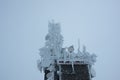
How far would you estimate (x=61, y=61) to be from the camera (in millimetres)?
29109

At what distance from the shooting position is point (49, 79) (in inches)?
1164

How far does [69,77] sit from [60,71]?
1456 millimetres

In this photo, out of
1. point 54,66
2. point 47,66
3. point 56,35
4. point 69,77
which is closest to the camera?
point 69,77

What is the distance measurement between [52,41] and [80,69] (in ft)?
27.7

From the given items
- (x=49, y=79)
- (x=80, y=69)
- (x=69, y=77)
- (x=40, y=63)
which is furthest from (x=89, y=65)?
(x=40, y=63)

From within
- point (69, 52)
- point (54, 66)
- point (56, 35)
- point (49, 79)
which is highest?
point (56, 35)

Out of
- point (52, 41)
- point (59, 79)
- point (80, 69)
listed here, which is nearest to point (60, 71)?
point (59, 79)

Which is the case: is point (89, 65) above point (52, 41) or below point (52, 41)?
below

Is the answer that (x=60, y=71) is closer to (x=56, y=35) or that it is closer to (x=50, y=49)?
(x=50, y=49)

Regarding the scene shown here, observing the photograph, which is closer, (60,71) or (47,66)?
(60,71)

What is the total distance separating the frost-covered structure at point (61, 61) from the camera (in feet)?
91.9

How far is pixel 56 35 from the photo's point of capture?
3572 centimetres

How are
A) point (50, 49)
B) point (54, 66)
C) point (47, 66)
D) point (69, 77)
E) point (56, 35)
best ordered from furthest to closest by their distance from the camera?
point (56, 35), point (50, 49), point (47, 66), point (54, 66), point (69, 77)

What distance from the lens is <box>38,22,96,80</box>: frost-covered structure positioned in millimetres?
28000
